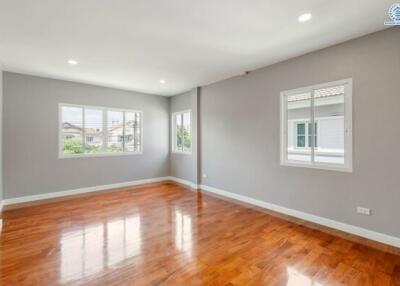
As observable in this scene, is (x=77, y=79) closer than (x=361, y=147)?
No

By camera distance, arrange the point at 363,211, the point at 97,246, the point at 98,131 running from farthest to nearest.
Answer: the point at 98,131 → the point at 363,211 → the point at 97,246

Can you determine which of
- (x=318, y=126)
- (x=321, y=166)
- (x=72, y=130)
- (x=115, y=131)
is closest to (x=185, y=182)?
(x=115, y=131)

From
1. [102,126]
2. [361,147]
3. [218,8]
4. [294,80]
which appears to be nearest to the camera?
[218,8]

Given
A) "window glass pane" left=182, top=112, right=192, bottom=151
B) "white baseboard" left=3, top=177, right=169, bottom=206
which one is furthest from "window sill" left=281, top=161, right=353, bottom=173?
"white baseboard" left=3, top=177, right=169, bottom=206

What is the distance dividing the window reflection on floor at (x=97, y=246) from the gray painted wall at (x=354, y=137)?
8.47ft

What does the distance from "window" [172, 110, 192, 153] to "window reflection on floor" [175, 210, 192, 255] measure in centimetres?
280

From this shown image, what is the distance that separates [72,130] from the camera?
5.27 metres

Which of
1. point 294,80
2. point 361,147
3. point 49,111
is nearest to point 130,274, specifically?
point 361,147

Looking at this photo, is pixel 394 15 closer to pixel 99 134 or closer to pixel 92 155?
pixel 99 134

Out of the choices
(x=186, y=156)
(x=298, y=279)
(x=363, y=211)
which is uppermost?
(x=186, y=156)

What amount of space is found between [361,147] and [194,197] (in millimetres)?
3438

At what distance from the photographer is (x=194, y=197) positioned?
505cm

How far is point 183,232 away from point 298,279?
164 cm

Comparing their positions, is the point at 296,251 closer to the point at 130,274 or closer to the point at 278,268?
the point at 278,268
